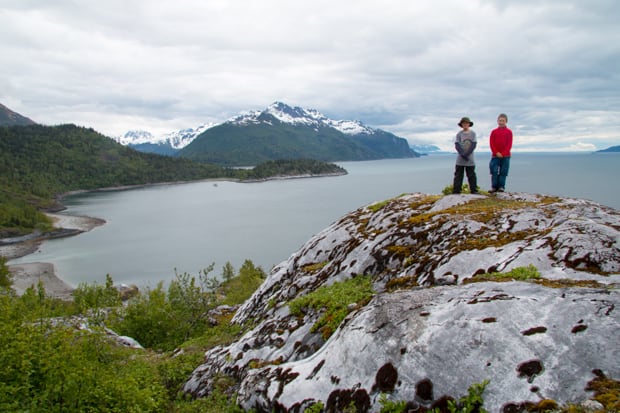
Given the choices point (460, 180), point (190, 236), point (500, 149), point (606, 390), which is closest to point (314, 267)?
point (460, 180)

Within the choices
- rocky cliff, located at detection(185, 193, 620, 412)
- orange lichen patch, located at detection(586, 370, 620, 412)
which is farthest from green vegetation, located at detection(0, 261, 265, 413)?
orange lichen patch, located at detection(586, 370, 620, 412)

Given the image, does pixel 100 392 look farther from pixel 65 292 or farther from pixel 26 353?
pixel 65 292

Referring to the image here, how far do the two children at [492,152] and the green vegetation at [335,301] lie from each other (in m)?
6.92

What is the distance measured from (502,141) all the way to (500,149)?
0.32 meters

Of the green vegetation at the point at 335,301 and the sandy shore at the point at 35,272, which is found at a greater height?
the green vegetation at the point at 335,301

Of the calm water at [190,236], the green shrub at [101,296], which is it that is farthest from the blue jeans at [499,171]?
the calm water at [190,236]

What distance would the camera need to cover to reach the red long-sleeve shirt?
15.5 m

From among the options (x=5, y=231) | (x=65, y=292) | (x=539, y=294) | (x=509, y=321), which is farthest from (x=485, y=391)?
(x=5, y=231)

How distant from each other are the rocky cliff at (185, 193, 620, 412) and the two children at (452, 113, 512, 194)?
11.6ft

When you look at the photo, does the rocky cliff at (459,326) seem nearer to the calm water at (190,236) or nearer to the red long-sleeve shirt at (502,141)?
the red long-sleeve shirt at (502,141)

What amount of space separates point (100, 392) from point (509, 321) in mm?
7383

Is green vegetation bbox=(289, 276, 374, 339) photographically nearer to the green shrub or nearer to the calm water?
the green shrub

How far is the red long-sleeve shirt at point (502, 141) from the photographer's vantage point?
50.8ft

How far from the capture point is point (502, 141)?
1555cm
